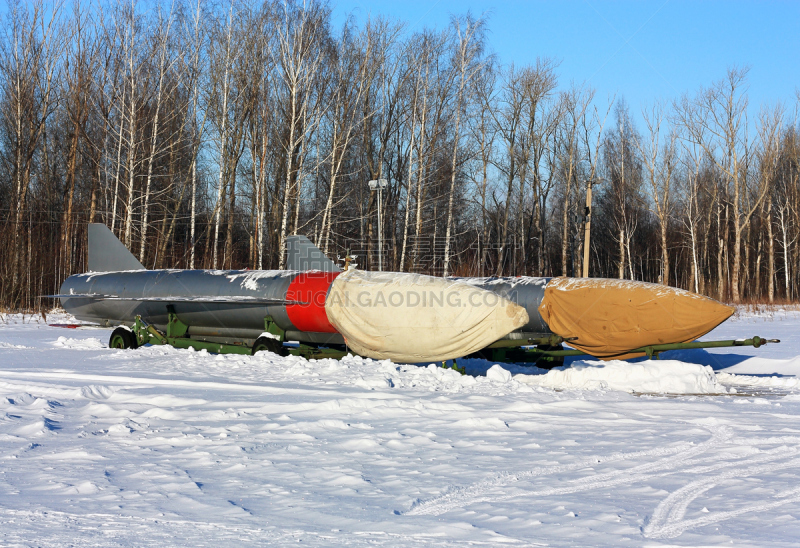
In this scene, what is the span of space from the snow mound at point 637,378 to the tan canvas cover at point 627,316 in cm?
51

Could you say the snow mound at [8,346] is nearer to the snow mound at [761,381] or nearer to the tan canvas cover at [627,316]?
the tan canvas cover at [627,316]

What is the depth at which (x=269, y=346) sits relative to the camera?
10.6 metres

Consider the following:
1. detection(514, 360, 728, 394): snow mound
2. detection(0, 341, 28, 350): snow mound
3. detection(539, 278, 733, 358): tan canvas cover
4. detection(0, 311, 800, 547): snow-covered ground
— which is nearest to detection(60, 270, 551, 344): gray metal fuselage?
detection(539, 278, 733, 358): tan canvas cover

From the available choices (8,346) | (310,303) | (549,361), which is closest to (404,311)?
(310,303)

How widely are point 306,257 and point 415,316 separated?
361 cm

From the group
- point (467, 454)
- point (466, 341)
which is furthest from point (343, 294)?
point (467, 454)

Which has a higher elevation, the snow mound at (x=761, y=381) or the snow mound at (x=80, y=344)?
the snow mound at (x=80, y=344)

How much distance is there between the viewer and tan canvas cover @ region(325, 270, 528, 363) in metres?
8.73

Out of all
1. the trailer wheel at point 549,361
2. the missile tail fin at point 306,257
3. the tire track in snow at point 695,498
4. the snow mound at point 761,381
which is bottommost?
the tire track in snow at point 695,498

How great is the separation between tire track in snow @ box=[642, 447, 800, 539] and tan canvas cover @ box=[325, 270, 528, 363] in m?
3.93

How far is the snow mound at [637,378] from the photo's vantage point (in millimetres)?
8609

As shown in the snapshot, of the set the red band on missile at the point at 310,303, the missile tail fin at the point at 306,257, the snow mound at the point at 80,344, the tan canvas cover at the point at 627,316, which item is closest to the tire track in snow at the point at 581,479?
the tan canvas cover at the point at 627,316

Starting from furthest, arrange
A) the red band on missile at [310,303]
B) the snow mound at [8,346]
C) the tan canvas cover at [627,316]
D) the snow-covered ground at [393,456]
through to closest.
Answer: the snow mound at [8,346] < the red band on missile at [310,303] < the tan canvas cover at [627,316] < the snow-covered ground at [393,456]

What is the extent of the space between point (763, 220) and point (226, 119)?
96.6 feet
